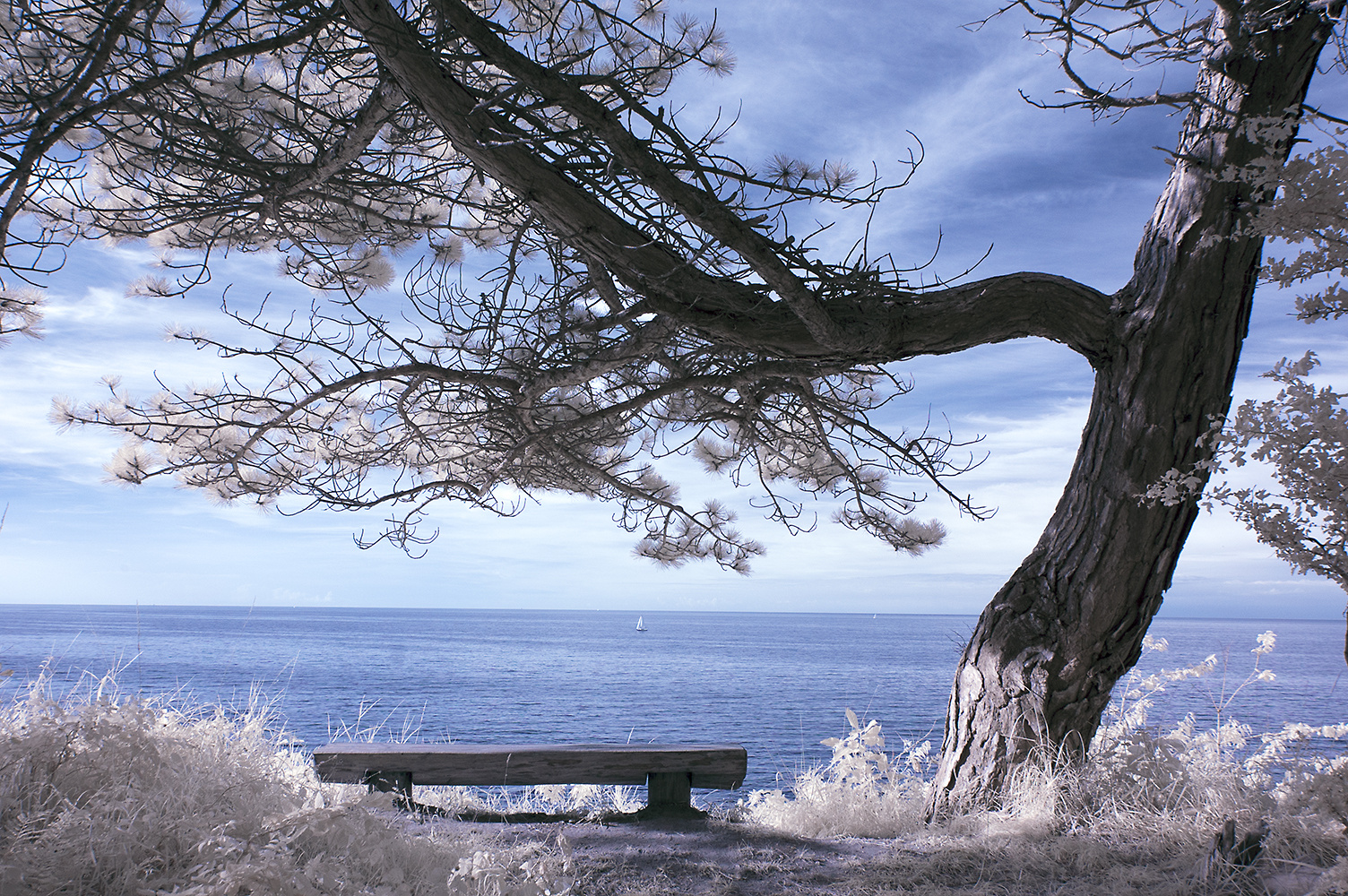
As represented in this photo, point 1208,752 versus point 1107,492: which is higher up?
point 1107,492

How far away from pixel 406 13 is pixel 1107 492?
11.5 feet

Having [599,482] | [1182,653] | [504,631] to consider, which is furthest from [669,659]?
[599,482]

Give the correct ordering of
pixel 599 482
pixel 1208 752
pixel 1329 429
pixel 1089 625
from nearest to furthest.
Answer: pixel 1329 429
pixel 1089 625
pixel 1208 752
pixel 599 482

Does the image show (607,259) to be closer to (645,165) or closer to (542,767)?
(645,165)

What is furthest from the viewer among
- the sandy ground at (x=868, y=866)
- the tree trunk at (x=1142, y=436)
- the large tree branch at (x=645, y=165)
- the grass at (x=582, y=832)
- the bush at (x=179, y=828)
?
the tree trunk at (x=1142, y=436)

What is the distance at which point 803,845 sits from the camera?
3510 mm

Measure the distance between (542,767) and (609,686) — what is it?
32.0 m

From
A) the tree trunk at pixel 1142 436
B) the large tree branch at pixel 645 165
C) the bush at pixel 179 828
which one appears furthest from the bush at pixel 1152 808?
the large tree branch at pixel 645 165

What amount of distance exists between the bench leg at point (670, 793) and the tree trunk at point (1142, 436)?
54.4 inches

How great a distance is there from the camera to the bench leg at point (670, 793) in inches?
161

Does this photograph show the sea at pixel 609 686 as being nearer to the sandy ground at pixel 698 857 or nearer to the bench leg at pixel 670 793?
the sandy ground at pixel 698 857

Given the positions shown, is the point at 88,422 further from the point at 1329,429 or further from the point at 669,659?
the point at 669,659

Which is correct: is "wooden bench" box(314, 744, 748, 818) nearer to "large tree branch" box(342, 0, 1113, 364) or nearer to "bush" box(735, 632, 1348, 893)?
"bush" box(735, 632, 1348, 893)

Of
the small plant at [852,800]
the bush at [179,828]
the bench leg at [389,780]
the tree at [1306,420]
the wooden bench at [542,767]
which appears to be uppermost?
the tree at [1306,420]
